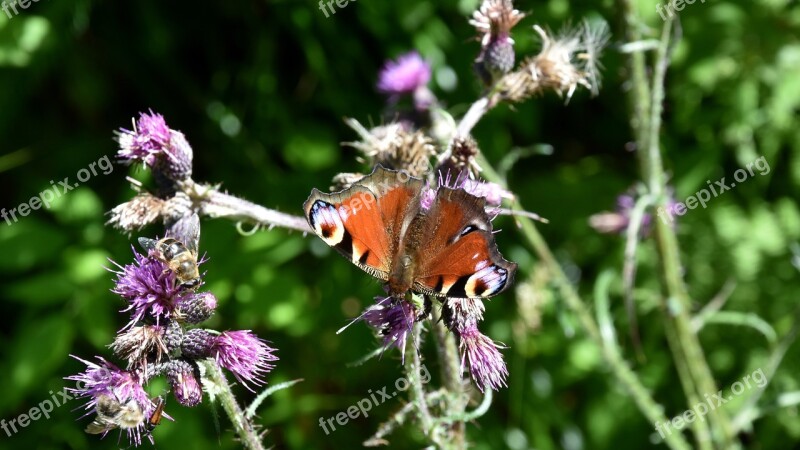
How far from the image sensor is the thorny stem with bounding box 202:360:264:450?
173cm

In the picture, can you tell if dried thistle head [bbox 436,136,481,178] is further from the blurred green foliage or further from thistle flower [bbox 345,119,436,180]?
the blurred green foliage

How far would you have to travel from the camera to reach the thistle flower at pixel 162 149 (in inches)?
78.0

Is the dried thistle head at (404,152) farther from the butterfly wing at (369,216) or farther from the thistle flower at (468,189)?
the butterfly wing at (369,216)

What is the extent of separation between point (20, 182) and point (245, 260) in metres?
1.35

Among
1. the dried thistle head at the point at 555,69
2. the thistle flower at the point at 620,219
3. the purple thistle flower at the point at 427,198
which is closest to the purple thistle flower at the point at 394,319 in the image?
the purple thistle flower at the point at 427,198

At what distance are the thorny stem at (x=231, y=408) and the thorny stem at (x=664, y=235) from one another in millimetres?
1450

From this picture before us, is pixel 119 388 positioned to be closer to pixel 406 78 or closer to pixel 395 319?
pixel 395 319

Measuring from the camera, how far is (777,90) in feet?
10.3

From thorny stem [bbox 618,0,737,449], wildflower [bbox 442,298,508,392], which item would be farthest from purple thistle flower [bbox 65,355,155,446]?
thorny stem [bbox 618,0,737,449]

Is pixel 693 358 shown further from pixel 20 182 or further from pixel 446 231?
pixel 20 182

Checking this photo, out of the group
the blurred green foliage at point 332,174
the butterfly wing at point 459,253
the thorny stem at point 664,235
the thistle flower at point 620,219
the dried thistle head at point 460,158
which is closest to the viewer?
the butterfly wing at point 459,253

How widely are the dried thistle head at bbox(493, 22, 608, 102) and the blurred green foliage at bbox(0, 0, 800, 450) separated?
55cm

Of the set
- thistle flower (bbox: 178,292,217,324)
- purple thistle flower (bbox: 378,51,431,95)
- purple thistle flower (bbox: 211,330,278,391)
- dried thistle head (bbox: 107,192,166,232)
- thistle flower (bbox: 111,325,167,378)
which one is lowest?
purple thistle flower (bbox: 211,330,278,391)

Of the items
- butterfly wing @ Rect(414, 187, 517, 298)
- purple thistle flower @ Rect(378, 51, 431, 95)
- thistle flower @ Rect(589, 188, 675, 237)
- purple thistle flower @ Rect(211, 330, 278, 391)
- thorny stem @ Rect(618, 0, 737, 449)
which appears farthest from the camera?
thistle flower @ Rect(589, 188, 675, 237)
